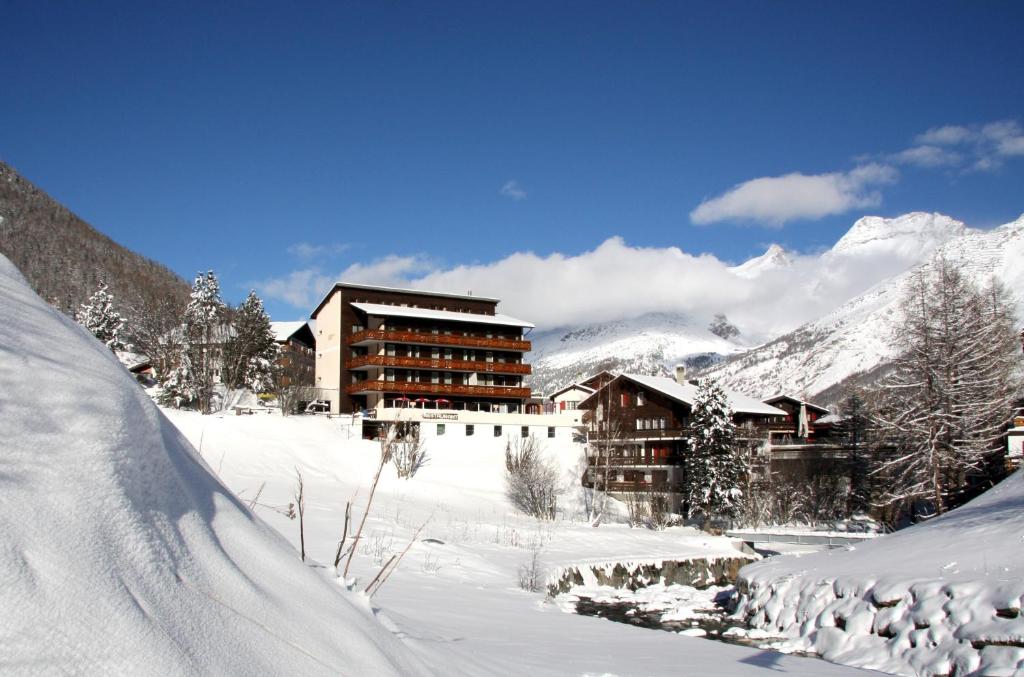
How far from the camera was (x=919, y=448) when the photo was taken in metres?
33.0

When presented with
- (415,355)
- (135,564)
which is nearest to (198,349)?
(415,355)

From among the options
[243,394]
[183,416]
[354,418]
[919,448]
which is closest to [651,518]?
[919,448]

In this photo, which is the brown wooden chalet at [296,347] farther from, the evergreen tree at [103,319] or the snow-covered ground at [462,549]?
the snow-covered ground at [462,549]

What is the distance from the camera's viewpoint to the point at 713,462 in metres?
44.7

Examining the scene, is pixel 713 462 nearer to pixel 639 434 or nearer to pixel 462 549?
pixel 639 434

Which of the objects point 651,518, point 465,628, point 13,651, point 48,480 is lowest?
point 651,518

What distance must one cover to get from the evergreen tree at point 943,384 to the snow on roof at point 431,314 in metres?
34.4

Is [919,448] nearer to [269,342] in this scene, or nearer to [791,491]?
[791,491]

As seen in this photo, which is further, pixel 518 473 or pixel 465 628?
pixel 518 473

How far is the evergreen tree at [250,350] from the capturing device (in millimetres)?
59125

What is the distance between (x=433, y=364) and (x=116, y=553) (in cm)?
5721

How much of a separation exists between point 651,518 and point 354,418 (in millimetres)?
20202

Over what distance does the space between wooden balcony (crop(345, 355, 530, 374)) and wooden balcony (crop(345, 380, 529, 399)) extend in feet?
4.22

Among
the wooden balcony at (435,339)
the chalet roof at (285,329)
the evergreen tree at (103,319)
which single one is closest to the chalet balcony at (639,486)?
the wooden balcony at (435,339)
